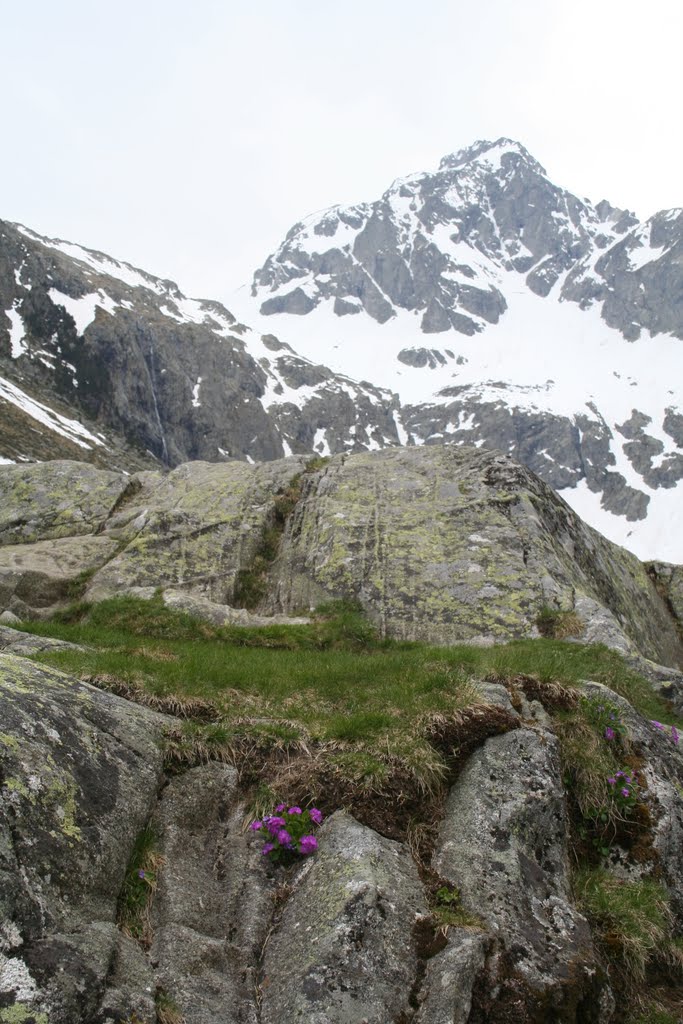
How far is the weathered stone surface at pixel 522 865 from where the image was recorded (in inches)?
261

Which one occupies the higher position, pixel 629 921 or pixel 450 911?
pixel 629 921

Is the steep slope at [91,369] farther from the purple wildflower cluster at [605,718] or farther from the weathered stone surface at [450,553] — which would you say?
the purple wildflower cluster at [605,718]

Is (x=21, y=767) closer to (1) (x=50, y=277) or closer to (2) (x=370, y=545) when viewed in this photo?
(2) (x=370, y=545)

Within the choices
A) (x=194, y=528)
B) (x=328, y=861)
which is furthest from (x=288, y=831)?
(x=194, y=528)

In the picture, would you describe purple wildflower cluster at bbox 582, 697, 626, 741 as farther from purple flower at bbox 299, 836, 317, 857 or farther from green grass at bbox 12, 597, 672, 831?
purple flower at bbox 299, 836, 317, 857

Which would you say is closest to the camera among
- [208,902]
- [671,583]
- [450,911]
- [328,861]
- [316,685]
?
[450,911]

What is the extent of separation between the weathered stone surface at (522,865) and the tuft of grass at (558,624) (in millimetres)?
7001

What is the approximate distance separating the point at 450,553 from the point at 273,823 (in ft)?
38.7

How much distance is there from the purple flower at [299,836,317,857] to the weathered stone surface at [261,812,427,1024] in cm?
11

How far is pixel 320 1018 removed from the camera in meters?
5.93

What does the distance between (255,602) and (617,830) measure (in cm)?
1181

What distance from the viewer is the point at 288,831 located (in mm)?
8031

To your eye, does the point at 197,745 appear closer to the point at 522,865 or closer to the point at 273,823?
the point at 273,823

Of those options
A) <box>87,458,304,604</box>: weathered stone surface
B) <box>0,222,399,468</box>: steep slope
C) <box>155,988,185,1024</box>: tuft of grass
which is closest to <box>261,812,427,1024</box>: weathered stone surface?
<box>155,988,185,1024</box>: tuft of grass
